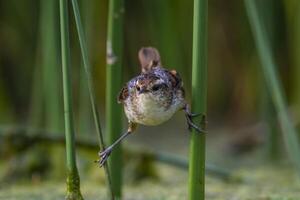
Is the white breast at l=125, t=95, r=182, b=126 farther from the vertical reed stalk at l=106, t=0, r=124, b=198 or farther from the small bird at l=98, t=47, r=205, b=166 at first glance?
the vertical reed stalk at l=106, t=0, r=124, b=198

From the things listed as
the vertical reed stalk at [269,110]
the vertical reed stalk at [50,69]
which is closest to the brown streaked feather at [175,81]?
the vertical reed stalk at [50,69]

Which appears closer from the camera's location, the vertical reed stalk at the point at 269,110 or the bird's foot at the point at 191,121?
the bird's foot at the point at 191,121

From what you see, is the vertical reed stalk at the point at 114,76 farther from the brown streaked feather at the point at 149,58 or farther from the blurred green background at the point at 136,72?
the blurred green background at the point at 136,72

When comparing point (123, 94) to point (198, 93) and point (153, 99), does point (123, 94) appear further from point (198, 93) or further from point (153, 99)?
point (198, 93)

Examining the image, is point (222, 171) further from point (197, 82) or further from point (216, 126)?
point (216, 126)

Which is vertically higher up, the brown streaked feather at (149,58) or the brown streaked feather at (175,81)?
the brown streaked feather at (149,58)
